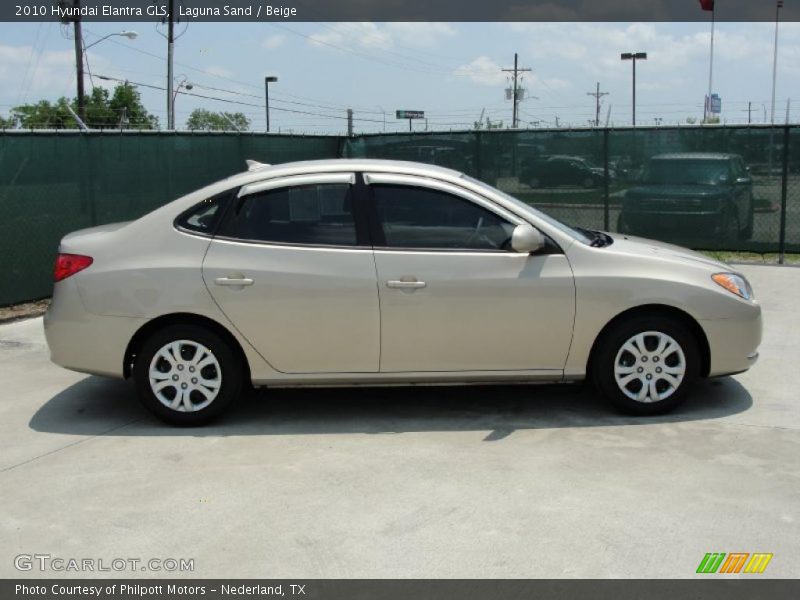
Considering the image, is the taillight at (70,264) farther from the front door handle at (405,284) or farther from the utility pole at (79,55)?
the utility pole at (79,55)

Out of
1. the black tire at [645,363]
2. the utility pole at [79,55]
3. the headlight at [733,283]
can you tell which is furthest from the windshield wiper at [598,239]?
the utility pole at [79,55]

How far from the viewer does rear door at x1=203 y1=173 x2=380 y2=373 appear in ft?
18.7

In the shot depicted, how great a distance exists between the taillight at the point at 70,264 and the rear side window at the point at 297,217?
0.87 m

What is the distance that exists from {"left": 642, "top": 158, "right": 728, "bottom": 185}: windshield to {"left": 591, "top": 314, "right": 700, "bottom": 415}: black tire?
24.7 ft

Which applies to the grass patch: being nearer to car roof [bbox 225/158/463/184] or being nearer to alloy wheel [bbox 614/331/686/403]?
alloy wheel [bbox 614/331/686/403]

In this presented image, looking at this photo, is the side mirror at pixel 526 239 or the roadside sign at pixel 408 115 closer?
the side mirror at pixel 526 239

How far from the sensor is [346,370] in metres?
5.81

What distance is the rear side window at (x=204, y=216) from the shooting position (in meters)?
5.86

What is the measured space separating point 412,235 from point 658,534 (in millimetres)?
2471

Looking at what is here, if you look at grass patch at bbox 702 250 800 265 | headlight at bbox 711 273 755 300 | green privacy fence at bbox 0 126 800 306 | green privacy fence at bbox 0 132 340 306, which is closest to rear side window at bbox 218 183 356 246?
headlight at bbox 711 273 755 300

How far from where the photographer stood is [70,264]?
5848mm

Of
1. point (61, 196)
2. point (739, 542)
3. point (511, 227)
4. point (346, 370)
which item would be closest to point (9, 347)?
point (61, 196)

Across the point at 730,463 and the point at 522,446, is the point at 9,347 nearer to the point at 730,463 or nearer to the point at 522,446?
the point at 522,446
